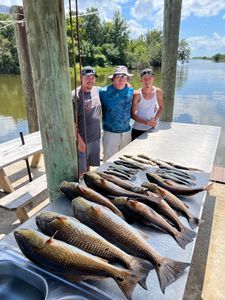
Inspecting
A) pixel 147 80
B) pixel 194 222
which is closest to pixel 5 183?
pixel 147 80

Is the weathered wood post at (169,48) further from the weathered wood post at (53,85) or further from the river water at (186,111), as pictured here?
the weathered wood post at (53,85)

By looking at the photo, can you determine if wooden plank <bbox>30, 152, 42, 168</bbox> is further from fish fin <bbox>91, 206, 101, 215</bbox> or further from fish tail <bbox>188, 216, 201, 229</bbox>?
fish tail <bbox>188, 216, 201, 229</bbox>

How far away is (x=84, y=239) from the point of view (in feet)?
4.62

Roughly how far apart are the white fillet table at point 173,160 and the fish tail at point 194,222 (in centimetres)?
4

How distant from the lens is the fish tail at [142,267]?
1.22 meters

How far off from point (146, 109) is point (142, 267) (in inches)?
116

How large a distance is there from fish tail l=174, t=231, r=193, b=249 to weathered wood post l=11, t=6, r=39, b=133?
14.8 ft

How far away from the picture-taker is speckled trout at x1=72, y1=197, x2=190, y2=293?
4.26ft

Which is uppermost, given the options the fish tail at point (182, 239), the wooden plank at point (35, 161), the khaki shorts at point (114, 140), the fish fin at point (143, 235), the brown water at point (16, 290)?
the fish fin at point (143, 235)

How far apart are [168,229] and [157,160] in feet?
4.07

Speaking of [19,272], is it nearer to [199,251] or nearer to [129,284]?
[129,284]

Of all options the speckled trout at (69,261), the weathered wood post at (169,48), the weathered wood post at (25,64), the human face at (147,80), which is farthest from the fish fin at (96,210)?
the weathered wood post at (25,64)

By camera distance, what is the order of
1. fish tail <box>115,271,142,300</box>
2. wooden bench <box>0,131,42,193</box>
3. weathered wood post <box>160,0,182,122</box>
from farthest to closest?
weathered wood post <box>160,0,182,122</box> → wooden bench <box>0,131,42,193</box> → fish tail <box>115,271,142,300</box>

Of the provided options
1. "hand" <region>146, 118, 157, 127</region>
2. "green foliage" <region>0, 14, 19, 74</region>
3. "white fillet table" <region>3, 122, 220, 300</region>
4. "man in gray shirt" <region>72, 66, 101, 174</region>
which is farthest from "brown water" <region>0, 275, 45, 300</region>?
"green foliage" <region>0, 14, 19, 74</region>
